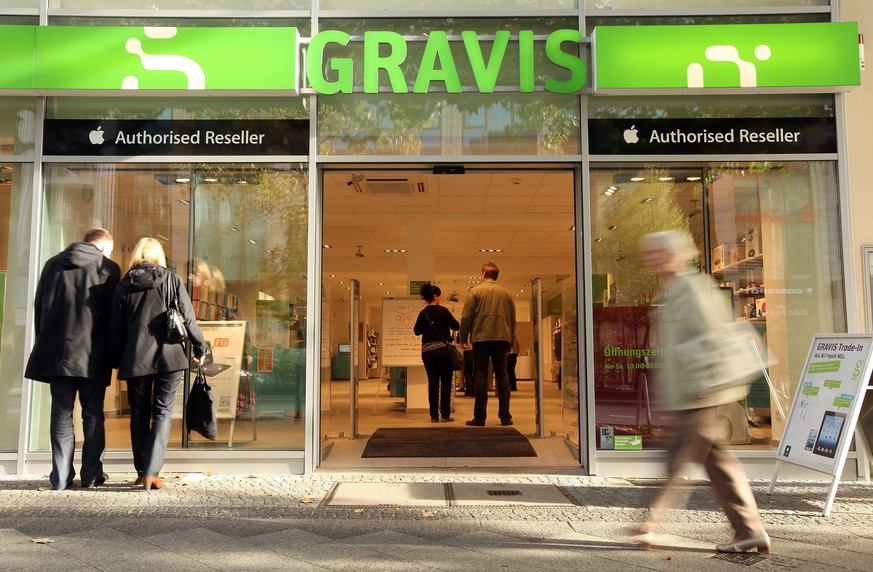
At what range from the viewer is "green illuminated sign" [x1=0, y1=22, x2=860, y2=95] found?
20.8ft

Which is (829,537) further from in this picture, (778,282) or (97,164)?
(97,164)

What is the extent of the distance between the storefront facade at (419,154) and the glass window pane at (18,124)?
17mm

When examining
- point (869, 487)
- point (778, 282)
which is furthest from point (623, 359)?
point (869, 487)

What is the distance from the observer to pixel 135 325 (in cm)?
550

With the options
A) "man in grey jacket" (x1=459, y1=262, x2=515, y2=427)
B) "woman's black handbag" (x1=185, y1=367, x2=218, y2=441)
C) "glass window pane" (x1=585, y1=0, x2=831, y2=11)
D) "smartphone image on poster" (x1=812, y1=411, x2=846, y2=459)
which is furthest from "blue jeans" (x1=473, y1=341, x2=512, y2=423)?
"smartphone image on poster" (x1=812, y1=411, x2=846, y2=459)

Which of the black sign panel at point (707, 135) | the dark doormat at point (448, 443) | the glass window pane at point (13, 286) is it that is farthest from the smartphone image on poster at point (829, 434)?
the glass window pane at point (13, 286)

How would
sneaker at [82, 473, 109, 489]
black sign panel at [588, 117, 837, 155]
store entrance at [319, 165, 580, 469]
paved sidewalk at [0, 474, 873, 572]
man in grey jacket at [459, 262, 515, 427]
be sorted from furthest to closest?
man in grey jacket at [459, 262, 515, 427] → store entrance at [319, 165, 580, 469] → black sign panel at [588, 117, 837, 155] → sneaker at [82, 473, 109, 489] → paved sidewalk at [0, 474, 873, 572]

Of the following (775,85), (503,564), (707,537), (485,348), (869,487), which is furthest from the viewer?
(485,348)

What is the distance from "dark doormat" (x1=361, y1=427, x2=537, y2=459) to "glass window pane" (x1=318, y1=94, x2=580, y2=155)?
2.72 meters

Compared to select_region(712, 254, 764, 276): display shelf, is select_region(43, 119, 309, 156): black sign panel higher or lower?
higher

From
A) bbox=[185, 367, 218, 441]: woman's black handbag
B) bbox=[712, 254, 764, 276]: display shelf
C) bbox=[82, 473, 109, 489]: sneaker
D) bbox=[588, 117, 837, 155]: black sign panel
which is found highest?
bbox=[588, 117, 837, 155]: black sign panel

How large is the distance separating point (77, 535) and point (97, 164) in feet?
11.4

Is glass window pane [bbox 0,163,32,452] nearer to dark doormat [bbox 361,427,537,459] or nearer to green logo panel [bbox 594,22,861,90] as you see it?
dark doormat [bbox 361,427,537,459]

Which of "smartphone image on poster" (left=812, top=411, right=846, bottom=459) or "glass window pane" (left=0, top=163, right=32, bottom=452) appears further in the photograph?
"glass window pane" (left=0, top=163, right=32, bottom=452)
